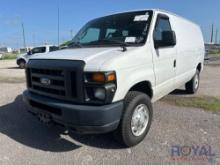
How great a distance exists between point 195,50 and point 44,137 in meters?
4.66

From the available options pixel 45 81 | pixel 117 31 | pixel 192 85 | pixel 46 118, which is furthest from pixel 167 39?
pixel 192 85

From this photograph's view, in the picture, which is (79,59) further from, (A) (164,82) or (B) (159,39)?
(A) (164,82)

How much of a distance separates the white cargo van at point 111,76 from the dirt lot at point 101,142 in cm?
33

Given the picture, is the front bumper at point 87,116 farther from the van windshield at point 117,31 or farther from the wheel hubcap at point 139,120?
the van windshield at point 117,31

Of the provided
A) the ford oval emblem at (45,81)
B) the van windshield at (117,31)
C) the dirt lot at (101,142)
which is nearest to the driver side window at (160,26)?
the van windshield at (117,31)

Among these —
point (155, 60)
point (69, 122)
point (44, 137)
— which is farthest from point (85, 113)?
point (155, 60)

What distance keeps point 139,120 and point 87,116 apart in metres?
1.11

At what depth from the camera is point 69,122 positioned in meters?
3.21

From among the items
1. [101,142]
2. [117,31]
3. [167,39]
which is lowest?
[101,142]

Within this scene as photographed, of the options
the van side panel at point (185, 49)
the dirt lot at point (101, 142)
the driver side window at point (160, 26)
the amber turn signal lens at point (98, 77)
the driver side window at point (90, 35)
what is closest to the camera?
the amber turn signal lens at point (98, 77)

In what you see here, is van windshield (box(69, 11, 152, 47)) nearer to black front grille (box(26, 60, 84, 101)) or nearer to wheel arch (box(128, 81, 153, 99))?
wheel arch (box(128, 81, 153, 99))

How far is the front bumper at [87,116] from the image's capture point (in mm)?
3080

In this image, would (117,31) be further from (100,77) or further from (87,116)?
(87,116)

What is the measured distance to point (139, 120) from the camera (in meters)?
3.84
